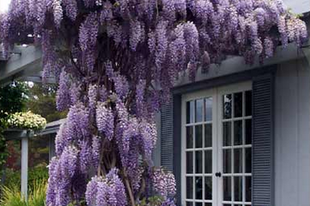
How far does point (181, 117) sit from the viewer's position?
25.0 ft

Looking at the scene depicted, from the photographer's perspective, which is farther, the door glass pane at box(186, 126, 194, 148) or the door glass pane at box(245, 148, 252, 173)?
the door glass pane at box(186, 126, 194, 148)

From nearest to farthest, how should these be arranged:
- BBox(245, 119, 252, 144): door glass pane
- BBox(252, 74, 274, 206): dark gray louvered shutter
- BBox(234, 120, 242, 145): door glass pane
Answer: BBox(252, 74, 274, 206): dark gray louvered shutter → BBox(245, 119, 252, 144): door glass pane → BBox(234, 120, 242, 145): door glass pane

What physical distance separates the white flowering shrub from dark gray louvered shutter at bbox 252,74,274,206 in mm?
4758

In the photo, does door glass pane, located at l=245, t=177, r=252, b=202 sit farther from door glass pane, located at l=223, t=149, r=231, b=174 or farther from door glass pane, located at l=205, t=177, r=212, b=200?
door glass pane, located at l=205, t=177, r=212, b=200

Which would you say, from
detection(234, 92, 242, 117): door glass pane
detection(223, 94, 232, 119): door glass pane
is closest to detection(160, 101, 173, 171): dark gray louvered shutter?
detection(223, 94, 232, 119): door glass pane

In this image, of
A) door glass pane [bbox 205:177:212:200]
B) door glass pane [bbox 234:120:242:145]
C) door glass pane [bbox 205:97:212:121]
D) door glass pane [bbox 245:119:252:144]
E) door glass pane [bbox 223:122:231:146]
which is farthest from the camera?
door glass pane [bbox 205:97:212:121]

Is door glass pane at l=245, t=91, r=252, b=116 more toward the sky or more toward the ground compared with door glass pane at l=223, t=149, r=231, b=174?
more toward the sky

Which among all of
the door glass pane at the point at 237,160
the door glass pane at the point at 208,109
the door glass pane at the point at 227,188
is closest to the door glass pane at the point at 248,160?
the door glass pane at the point at 237,160

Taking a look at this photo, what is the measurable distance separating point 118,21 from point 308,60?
1.81 meters

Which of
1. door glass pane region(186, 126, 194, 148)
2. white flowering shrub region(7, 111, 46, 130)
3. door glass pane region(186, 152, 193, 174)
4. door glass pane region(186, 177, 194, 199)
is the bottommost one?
door glass pane region(186, 177, 194, 199)

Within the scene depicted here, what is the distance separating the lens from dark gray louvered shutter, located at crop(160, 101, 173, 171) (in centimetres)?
758

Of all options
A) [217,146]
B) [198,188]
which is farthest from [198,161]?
[217,146]

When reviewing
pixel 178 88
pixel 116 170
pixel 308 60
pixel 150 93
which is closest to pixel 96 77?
pixel 150 93

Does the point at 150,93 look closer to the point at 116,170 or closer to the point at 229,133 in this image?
the point at 116,170
